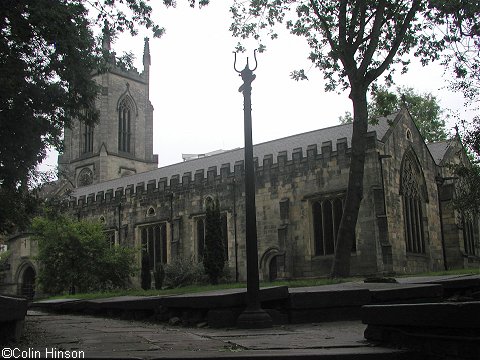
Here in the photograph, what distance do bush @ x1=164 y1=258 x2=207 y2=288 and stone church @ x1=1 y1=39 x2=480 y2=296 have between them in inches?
85.3

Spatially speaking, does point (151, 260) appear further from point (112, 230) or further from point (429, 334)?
point (429, 334)

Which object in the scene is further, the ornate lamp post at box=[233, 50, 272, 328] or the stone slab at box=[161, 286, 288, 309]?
the stone slab at box=[161, 286, 288, 309]

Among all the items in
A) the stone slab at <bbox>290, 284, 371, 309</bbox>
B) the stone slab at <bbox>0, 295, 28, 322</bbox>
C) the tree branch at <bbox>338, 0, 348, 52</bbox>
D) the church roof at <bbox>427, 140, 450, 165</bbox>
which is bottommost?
the stone slab at <bbox>290, 284, 371, 309</bbox>

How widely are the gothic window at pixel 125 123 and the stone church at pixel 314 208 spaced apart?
64.1 ft

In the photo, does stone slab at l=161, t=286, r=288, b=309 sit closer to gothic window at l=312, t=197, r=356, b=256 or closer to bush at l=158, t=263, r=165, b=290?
gothic window at l=312, t=197, r=356, b=256

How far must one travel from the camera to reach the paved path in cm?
485

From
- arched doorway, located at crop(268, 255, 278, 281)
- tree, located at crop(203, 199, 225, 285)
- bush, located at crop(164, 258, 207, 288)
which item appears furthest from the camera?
arched doorway, located at crop(268, 255, 278, 281)

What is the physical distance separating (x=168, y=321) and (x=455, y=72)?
41.5 ft

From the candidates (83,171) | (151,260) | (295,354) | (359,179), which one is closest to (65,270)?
(151,260)

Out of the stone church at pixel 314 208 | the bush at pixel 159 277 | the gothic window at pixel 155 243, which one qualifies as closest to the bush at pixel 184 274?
the bush at pixel 159 277

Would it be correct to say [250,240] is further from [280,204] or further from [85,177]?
[85,177]

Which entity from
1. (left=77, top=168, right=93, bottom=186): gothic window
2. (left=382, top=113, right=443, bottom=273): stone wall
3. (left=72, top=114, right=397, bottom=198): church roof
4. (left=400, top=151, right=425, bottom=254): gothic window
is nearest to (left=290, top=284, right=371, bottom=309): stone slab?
(left=382, top=113, right=443, bottom=273): stone wall

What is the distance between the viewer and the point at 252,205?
8.78 meters

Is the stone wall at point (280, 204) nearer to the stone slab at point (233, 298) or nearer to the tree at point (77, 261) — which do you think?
the tree at point (77, 261)
